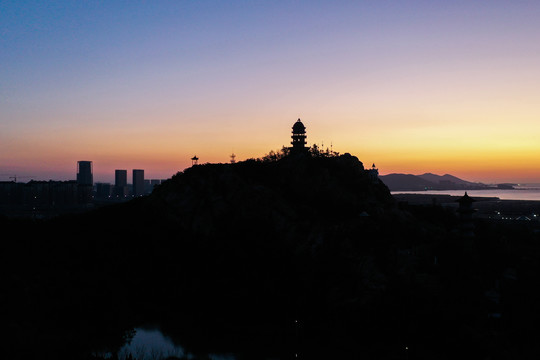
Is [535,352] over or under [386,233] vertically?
under

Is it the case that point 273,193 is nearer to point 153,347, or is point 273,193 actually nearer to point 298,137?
point 298,137

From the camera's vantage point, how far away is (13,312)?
46.6m

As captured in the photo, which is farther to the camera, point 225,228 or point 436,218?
point 436,218

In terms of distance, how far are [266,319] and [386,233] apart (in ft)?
69.3

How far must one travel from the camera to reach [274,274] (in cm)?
6594

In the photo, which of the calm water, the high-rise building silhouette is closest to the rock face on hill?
the high-rise building silhouette

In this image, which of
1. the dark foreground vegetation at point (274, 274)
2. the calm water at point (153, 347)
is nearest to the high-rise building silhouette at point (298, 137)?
the dark foreground vegetation at point (274, 274)

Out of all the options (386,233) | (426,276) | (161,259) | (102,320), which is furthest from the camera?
(161,259)

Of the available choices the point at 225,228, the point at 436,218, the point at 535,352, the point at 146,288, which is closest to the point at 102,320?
the point at 146,288

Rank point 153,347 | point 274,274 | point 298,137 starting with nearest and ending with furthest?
point 153,347, point 274,274, point 298,137

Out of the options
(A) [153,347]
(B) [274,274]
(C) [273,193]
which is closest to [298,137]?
(C) [273,193]

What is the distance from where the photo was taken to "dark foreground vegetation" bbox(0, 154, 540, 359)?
155 ft

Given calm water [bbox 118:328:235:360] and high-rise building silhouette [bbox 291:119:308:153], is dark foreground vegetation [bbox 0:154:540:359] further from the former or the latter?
high-rise building silhouette [bbox 291:119:308:153]

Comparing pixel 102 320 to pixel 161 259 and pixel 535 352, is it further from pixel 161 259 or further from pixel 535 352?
pixel 535 352
